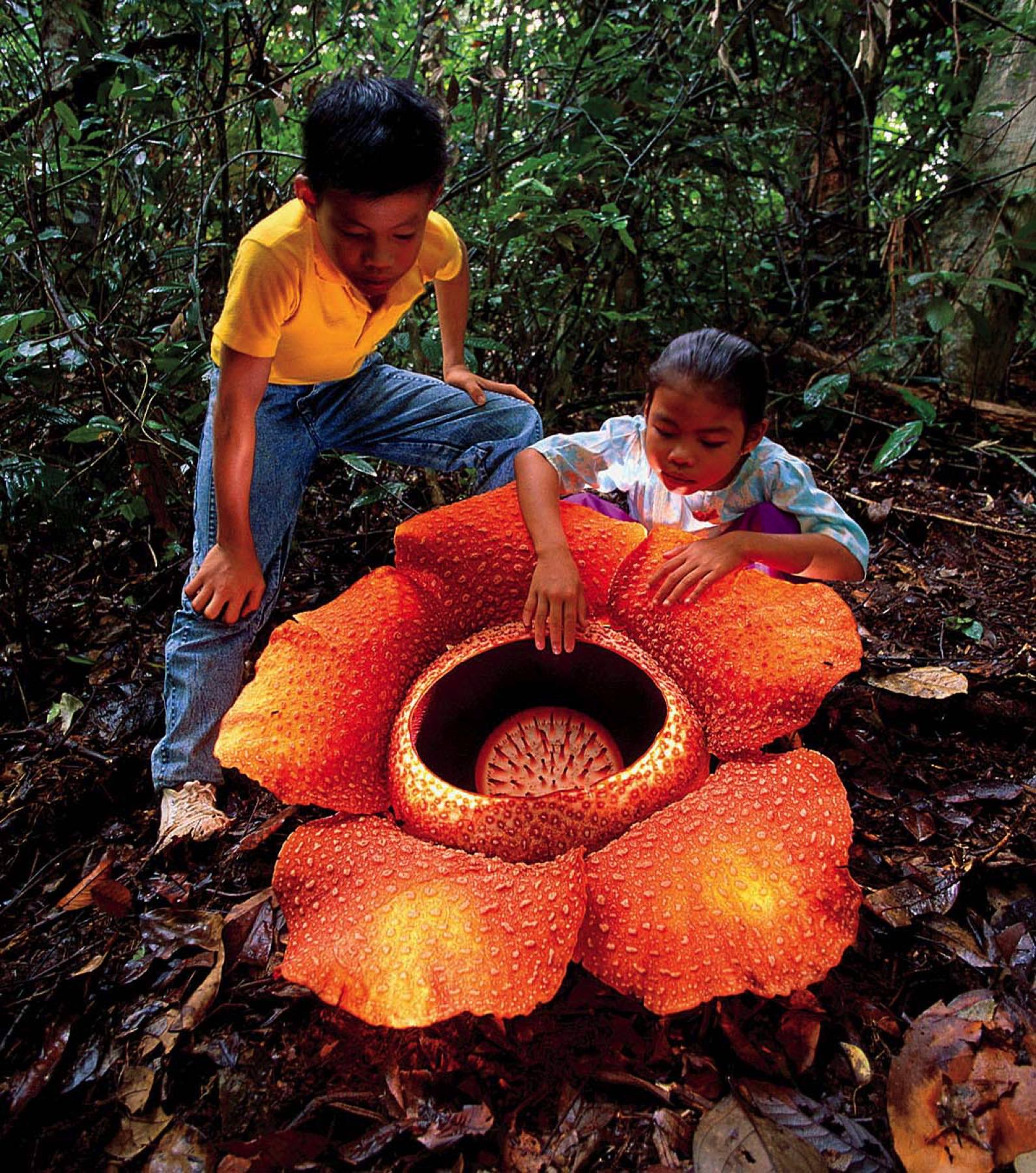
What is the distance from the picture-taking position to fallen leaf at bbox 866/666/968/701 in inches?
86.1

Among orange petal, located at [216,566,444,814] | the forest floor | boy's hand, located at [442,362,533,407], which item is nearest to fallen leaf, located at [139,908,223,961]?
the forest floor

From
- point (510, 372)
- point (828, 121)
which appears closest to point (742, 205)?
point (828, 121)

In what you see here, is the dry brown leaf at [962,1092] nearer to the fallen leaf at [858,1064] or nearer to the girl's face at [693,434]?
the fallen leaf at [858,1064]

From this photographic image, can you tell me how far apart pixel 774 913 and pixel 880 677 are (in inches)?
52.5

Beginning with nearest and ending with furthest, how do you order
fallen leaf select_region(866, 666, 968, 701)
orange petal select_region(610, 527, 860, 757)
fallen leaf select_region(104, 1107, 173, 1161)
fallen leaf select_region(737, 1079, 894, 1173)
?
fallen leaf select_region(737, 1079, 894, 1173), fallen leaf select_region(104, 1107, 173, 1161), orange petal select_region(610, 527, 860, 757), fallen leaf select_region(866, 666, 968, 701)

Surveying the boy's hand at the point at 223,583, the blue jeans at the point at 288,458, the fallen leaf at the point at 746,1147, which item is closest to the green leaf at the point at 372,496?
the blue jeans at the point at 288,458

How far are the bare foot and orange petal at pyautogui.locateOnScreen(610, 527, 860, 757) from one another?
1.17 meters

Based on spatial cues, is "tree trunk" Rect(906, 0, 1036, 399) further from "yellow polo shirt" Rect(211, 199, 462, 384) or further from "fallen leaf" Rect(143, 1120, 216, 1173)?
"fallen leaf" Rect(143, 1120, 216, 1173)

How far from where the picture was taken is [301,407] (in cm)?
250

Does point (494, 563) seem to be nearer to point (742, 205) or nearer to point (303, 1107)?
point (303, 1107)

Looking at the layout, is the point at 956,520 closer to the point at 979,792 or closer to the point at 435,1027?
the point at 979,792

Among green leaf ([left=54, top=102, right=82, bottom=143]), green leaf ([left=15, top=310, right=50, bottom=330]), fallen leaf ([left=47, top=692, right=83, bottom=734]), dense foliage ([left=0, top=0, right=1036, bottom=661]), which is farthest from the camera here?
green leaf ([left=54, top=102, right=82, bottom=143])

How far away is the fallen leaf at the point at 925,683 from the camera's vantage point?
7.18 ft

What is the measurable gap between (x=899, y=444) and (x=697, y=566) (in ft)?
6.57
